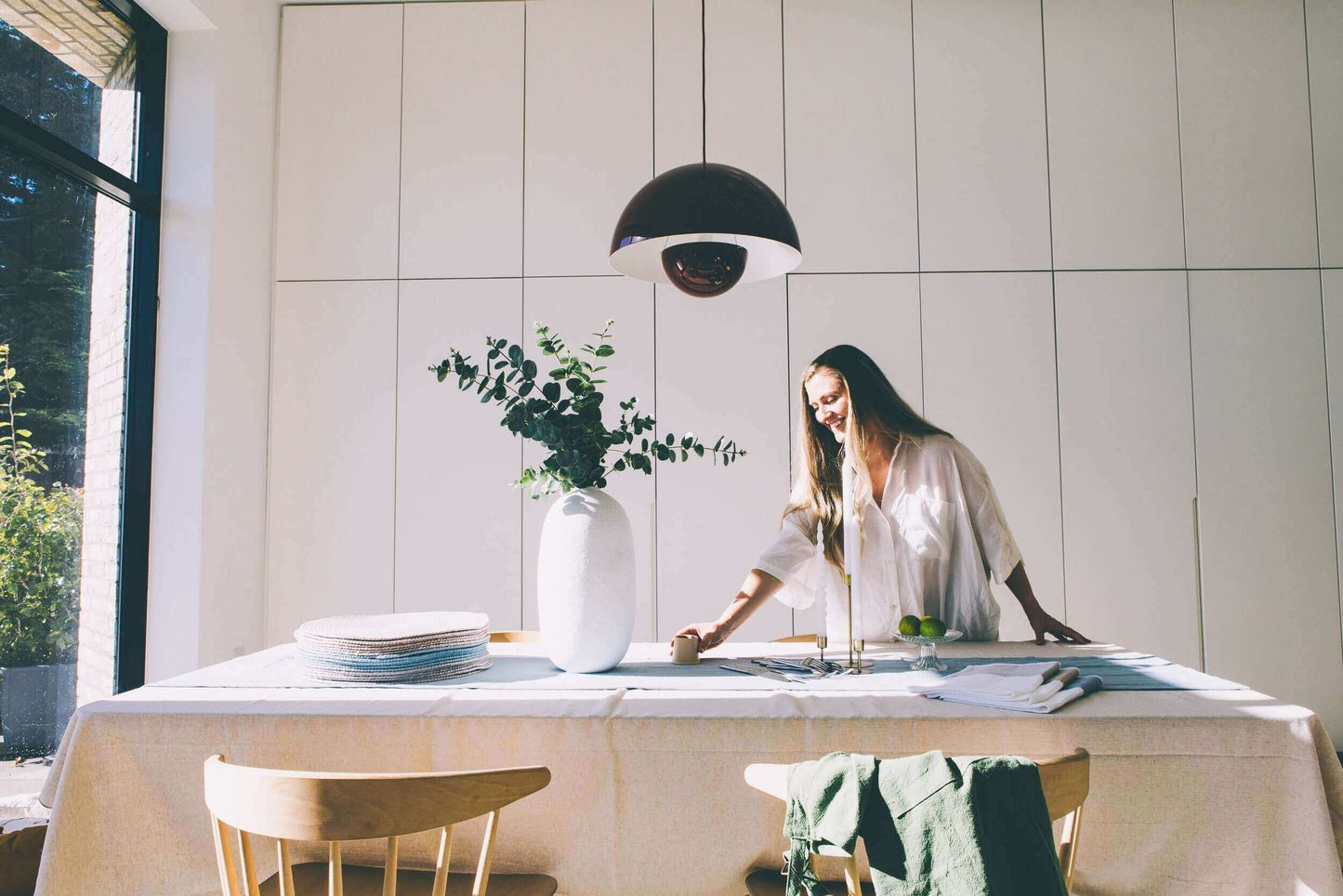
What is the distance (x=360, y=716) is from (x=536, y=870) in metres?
0.35

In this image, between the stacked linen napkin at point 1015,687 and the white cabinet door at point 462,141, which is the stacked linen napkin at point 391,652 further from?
the white cabinet door at point 462,141

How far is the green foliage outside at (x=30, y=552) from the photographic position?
8.01 feet

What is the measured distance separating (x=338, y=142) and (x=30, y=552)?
6.49 ft

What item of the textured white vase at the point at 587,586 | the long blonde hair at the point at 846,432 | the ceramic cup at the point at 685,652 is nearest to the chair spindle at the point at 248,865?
the textured white vase at the point at 587,586

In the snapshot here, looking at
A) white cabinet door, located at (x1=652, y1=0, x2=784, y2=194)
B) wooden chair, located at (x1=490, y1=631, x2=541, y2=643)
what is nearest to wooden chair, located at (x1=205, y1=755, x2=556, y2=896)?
wooden chair, located at (x1=490, y1=631, x2=541, y2=643)

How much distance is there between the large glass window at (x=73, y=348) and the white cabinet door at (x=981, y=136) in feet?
9.80

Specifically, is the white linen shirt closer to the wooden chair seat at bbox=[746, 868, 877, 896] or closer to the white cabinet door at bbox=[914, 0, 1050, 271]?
the wooden chair seat at bbox=[746, 868, 877, 896]

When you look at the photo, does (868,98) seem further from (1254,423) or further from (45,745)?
(45,745)

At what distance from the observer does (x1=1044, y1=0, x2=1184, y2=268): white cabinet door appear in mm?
3461

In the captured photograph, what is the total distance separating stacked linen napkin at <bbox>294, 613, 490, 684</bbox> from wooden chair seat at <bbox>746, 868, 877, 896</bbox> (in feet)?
2.13

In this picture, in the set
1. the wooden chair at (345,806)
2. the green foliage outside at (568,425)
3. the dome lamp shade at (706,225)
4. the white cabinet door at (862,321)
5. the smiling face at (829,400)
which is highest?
the white cabinet door at (862,321)

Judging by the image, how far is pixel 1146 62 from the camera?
3.50 m

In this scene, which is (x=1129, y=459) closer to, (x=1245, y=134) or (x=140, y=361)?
(x=1245, y=134)

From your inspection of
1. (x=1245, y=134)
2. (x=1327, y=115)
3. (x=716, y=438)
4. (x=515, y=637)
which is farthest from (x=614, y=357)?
(x=1327, y=115)
